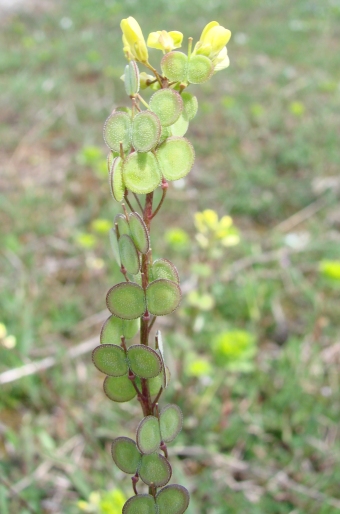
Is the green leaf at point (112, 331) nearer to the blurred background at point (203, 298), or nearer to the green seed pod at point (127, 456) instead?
the green seed pod at point (127, 456)

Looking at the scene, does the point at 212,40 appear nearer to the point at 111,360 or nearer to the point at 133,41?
the point at 133,41

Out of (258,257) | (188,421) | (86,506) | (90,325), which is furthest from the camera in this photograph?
(258,257)

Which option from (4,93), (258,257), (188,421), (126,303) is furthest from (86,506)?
(4,93)

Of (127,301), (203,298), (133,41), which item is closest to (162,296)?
(127,301)

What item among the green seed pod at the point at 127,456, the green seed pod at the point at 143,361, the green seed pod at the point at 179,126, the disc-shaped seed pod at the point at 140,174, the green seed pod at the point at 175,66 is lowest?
the green seed pod at the point at 127,456

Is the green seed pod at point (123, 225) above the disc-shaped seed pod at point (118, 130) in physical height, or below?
below

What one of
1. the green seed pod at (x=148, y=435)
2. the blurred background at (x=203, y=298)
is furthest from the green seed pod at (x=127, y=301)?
the blurred background at (x=203, y=298)

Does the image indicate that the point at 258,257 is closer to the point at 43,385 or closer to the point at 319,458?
the point at 319,458

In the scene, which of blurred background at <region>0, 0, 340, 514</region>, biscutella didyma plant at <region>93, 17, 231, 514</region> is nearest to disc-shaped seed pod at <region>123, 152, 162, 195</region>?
biscutella didyma plant at <region>93, 17, 231, 514</region>
